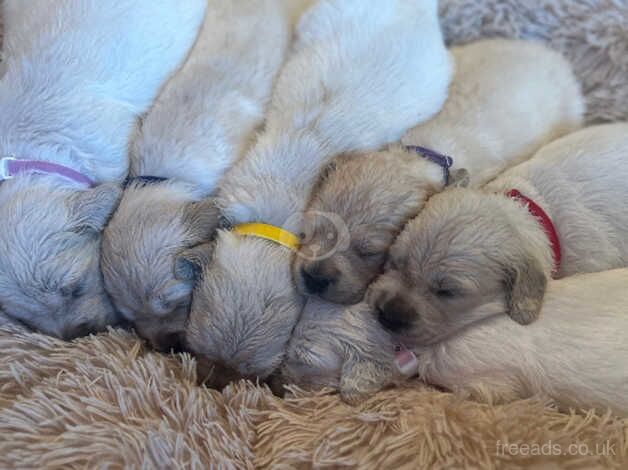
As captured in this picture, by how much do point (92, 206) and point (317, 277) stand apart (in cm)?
83

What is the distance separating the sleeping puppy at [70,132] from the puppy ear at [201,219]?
0.28 metres

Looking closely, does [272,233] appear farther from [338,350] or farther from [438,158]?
[438,158]

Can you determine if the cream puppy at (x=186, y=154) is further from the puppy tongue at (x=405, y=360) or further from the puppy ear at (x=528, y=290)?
the puppy ear at (x=528, y=290)

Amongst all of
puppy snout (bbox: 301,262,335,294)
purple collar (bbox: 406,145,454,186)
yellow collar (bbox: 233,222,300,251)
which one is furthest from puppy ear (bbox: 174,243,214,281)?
purple collar (bbox: 406,145,454,186)

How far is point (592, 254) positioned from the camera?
2262mm

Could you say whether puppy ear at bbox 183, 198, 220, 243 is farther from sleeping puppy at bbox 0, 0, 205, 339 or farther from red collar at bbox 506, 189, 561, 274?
red collar at bbox 506, 189, 561, 274

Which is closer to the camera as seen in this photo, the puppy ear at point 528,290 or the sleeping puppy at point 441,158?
the puppy ear at point 528,290

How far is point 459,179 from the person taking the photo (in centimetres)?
223

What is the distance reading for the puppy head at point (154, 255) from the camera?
213 cm

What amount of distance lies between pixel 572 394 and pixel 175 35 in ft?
6.47

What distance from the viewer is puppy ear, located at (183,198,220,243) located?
2193 millimetres

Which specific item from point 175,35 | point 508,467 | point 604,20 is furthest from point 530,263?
point 175,35

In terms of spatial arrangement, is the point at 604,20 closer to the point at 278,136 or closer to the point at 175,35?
the point at 278,136

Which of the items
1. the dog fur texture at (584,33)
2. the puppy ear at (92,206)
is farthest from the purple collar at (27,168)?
the dog fur texture at (584,33)
